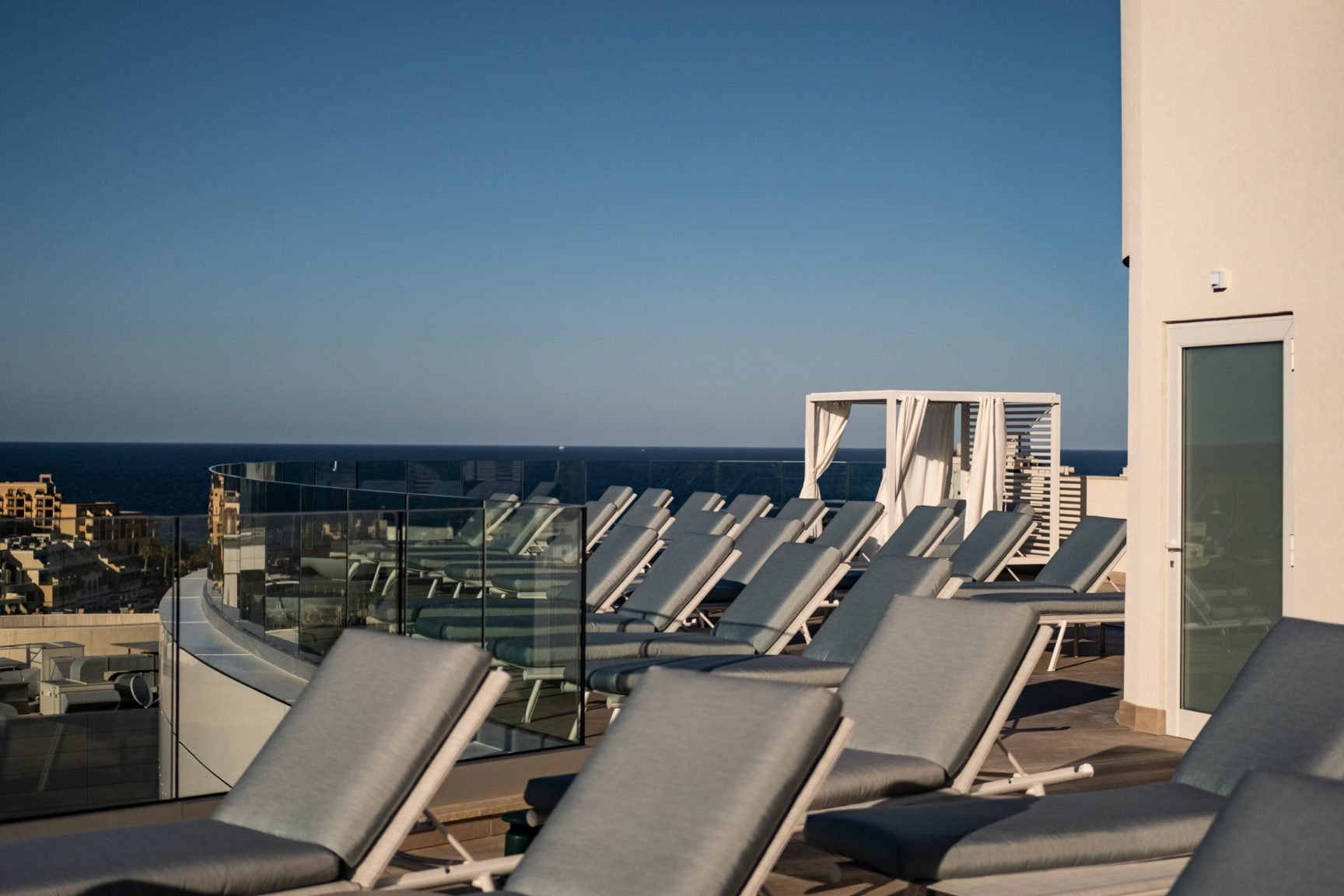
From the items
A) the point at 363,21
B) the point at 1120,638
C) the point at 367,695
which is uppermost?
the point at 363,21

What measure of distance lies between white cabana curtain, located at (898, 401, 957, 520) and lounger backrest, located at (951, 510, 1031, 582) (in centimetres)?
462

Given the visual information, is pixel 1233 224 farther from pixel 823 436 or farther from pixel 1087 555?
pixel 823 436

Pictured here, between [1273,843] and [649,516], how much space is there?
9.65 m

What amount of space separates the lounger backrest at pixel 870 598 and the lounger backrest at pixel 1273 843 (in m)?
3.40

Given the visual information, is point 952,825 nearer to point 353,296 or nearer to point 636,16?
point 636,16

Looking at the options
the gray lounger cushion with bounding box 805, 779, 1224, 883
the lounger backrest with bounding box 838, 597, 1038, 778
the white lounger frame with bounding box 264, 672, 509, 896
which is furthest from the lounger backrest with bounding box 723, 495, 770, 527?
the white lounger frame with bounding box 264, 672, 509, 896

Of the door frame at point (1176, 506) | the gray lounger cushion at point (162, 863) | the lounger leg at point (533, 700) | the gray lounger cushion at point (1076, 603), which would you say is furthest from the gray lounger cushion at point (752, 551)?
the gray lounger cushion at point (162, 863)

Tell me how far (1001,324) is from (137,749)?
42.2 meters

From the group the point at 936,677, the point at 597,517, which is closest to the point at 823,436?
the point at 597,517

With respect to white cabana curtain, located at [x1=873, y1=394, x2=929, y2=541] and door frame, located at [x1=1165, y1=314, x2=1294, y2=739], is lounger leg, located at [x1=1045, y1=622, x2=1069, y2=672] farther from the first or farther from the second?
white cabana curtain, located at [x1=873, y1=394, x2=929, y2=541]

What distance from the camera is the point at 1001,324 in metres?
44.7

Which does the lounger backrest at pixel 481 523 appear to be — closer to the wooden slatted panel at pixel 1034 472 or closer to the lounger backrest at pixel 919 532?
the lounger backrest at pixel 919 532

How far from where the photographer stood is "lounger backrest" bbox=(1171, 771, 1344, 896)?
1901mm

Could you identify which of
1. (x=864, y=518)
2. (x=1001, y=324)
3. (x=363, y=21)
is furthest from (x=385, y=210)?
(x=864, y=518)
